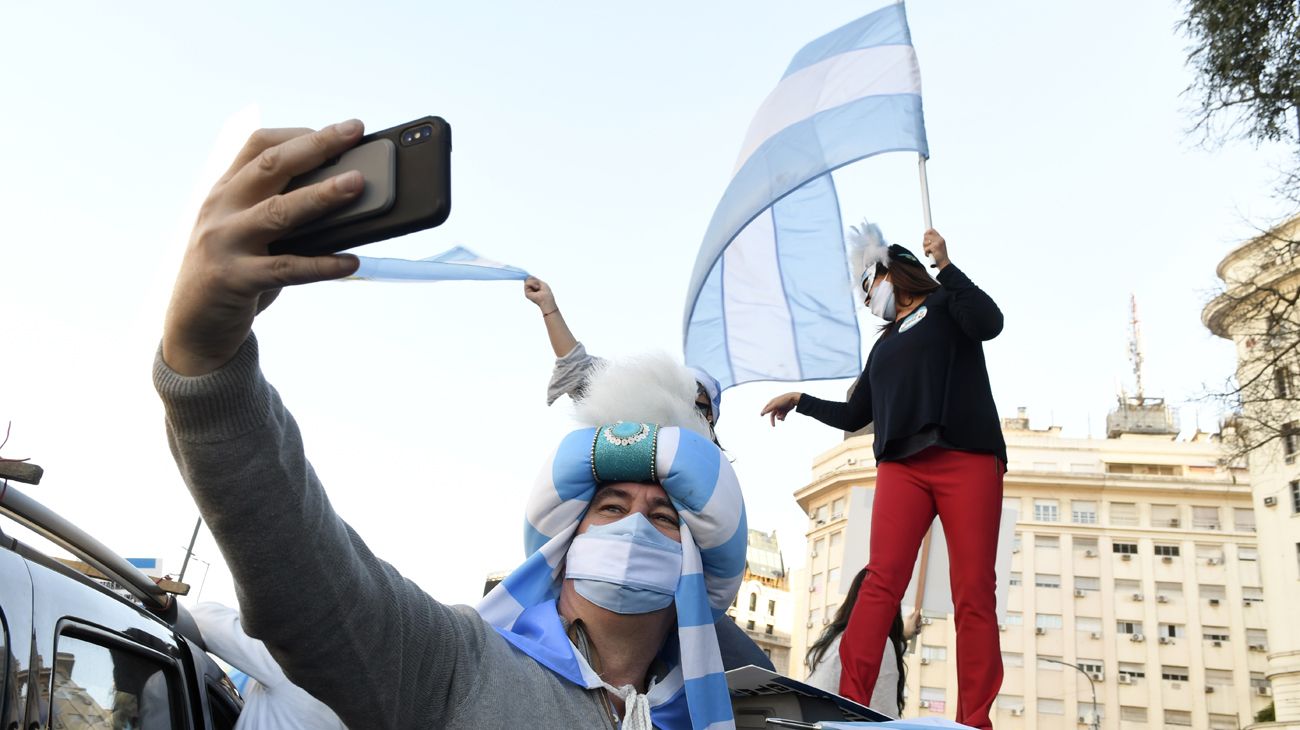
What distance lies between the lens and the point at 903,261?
486 centimetres

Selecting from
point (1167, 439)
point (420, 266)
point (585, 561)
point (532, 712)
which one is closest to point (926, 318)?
point (585, 561)

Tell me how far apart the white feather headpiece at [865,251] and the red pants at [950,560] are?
0.90 metres

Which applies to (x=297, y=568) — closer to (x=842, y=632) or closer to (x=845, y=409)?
(x=845, y=409)

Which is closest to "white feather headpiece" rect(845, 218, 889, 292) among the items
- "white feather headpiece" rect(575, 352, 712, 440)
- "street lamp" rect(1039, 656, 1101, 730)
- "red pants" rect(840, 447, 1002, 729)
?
"red pants" rect(840, 447, 1002, 729)

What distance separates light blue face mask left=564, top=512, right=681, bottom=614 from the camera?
2.55 meters

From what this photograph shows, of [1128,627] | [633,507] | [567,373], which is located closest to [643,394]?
[633,507]

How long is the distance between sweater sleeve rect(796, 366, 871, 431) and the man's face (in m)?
2.30

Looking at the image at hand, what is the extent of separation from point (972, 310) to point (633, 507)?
2.18m

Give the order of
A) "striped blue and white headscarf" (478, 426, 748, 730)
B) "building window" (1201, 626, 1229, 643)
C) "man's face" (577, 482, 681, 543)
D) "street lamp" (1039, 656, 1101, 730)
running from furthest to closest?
"building window" (1201, 626, 1229, 643) < "street lamp" (1039, 656, 1101, 730) < "man's face" (577, 482, 681, 543) < "striped blue and white headscarf" (478, 426, 748, 730)

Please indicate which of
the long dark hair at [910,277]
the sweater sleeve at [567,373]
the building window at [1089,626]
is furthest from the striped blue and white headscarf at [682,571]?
the building window at [1089,626]

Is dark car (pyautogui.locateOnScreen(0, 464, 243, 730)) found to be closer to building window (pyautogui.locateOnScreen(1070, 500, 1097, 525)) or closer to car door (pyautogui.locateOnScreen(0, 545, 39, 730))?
car door (pyautogui.locateOnScreen(0, 545, 39, 730))

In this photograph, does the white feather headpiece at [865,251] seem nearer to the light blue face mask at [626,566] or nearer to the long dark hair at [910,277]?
the long dark hair at [910,277]

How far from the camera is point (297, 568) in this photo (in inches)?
63.3

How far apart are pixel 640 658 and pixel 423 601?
2.47 ft
